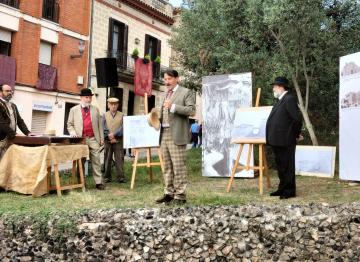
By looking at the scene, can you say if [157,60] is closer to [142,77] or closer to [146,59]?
[146,59]

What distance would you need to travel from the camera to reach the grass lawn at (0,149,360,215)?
20.5ft

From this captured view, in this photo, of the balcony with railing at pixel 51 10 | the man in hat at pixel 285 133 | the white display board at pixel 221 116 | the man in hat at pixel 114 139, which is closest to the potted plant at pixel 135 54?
the balcony with railing at pixel 51 10

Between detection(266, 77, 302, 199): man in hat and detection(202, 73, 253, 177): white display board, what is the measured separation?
3013mm

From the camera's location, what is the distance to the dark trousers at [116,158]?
373 inches

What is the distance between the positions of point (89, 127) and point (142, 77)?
15.8 metres

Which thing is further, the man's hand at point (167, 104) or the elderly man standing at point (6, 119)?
the elderly man standing at point (6, 119)

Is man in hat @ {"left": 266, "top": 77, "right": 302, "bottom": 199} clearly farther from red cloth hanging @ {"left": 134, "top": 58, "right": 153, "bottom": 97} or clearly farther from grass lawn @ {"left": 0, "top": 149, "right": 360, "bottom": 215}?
red cloth hanging @ {"left": 134, "top": 58, "right": 153, "bottom": 97}

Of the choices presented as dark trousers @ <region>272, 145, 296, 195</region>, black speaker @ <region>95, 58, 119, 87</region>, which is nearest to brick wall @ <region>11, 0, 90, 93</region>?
black speaker @ <region>95, 58, 119, 87</region>

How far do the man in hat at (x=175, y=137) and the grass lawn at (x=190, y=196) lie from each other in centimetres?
26

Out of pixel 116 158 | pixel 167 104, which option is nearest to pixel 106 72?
pixel 116 158

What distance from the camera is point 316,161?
10.9 meters

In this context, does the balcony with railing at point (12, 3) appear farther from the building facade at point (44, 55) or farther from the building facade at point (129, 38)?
the building facade at point (129, 38)

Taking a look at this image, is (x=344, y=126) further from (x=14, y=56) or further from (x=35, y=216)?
(x=14, y=56)

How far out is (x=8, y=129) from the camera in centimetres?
785
